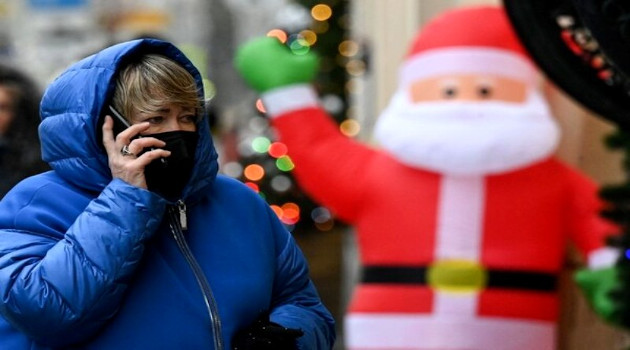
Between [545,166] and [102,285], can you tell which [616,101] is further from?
[545,166]

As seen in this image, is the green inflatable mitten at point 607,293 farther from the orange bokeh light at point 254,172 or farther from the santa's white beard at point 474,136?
the orange bokeh light at point 254,172

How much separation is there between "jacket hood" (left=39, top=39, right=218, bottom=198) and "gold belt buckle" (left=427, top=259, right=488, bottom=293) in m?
3.15

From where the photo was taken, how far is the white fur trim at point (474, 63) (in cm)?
550

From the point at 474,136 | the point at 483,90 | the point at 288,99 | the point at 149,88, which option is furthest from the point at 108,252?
the point at 288,99

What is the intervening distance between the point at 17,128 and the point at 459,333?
210 cm

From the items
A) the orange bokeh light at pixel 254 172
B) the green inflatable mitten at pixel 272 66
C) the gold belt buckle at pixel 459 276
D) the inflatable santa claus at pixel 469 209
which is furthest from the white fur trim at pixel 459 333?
the orange bokeh light at pixel 254 172

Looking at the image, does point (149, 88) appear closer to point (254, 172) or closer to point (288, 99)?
point (288, 99)

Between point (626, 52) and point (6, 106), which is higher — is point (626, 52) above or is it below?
above

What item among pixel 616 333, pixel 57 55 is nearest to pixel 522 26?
pixel 616 333

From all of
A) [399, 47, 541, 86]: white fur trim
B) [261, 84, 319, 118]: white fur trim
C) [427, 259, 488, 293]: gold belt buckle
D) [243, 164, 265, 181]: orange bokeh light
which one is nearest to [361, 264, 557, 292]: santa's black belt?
[427, 259, 488, 293]: gold belt buckle

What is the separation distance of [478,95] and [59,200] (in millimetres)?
3445

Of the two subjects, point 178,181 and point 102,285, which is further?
point 178,181

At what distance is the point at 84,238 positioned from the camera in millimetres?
2168

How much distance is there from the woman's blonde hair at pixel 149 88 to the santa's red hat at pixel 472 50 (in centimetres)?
328
